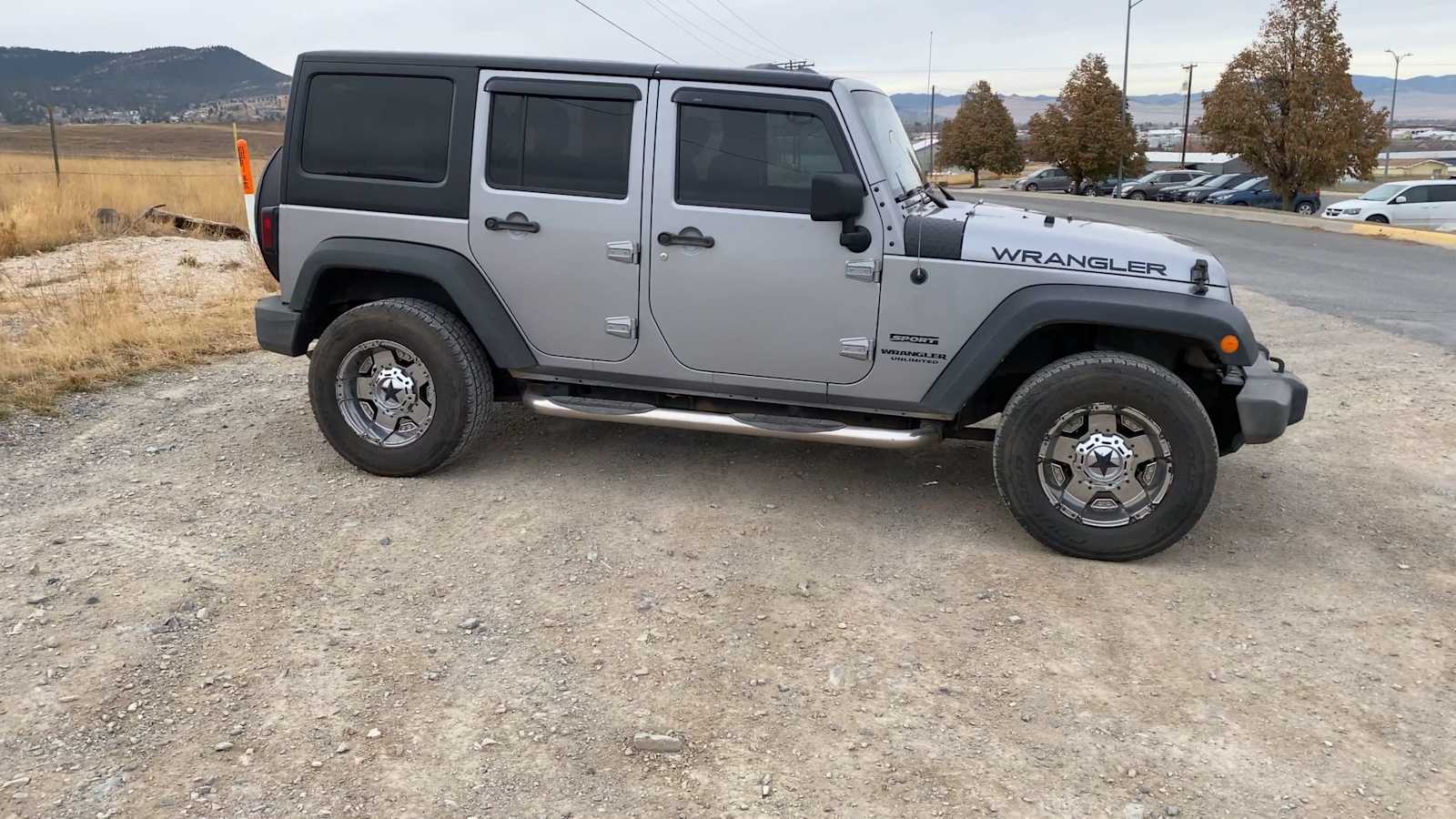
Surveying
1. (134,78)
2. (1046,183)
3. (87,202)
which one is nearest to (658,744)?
(87,202)

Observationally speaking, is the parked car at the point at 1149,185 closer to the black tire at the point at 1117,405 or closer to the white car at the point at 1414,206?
the white car at the point at 1414,206

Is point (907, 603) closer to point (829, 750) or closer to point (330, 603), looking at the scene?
point (829, 750)

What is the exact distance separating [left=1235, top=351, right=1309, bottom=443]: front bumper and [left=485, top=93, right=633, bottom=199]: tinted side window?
9.12ft

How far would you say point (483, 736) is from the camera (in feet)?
10.4

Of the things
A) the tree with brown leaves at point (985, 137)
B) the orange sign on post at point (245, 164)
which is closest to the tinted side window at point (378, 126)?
the orange sign on post at point (245, 164)

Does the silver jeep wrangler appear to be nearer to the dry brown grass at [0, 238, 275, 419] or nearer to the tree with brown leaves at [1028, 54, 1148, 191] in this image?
the dry brown grass at [0, 238, 275, 419]

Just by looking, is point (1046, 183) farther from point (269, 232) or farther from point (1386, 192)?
point (269, 232)

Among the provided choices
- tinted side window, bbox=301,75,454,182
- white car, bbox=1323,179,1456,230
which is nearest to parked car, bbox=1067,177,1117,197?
white car, bbox=1323,179,1456,230

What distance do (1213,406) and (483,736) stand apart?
11.6 ft

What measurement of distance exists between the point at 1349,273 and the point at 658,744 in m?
14.1

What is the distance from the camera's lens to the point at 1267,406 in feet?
14.1

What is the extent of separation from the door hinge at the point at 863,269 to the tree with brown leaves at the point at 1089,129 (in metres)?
47.8

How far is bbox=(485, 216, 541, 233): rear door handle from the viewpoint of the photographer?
488 centimetres

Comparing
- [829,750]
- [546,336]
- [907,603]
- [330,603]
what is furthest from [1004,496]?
[330,603]
